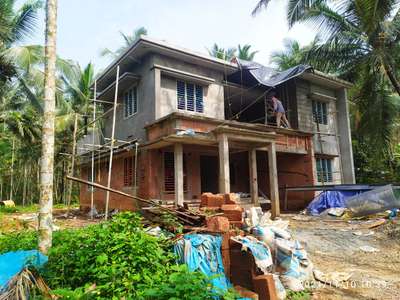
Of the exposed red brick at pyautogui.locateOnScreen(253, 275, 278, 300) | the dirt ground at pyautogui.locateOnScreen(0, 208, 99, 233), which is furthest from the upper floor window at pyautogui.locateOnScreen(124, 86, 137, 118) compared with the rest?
the exposed red brick at pyautogui.locateOnScreen(253, 275, 278, 300)

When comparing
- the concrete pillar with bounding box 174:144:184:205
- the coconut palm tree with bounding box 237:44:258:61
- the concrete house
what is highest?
the coconut palm tree with bounding box 237:44:258:61

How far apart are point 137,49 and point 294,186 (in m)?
9.43

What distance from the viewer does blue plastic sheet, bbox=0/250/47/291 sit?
12.5ft

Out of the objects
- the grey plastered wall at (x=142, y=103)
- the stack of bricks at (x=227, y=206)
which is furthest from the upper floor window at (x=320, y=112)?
the stack of bricks at (x=227, y=206)

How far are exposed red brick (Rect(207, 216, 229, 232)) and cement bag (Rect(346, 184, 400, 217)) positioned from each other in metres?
7.63

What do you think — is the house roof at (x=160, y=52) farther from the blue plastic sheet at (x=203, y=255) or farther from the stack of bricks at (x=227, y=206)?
the blue plastic sheet at (x=203, y=255)

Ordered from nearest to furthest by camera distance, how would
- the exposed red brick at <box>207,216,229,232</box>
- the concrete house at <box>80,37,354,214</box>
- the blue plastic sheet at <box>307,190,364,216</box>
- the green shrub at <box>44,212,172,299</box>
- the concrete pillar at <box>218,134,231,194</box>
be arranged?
the green shrub at <box>44,212,172,299</box>, the exposed red brick at <box>207,216,229,232</box>, the concrete pillar at <box>218,134,231,194</box>, the concrete house at <box>80,37,354,214</box>, the blue plastic sheet at <box>307,190,364,216</box>

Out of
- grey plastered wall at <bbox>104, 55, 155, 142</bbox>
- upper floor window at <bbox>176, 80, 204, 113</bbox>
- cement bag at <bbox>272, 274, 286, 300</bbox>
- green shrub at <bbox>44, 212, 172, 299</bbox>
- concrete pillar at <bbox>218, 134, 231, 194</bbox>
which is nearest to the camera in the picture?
green shrub at <bbox>44, 212, 172, 299</bbox>

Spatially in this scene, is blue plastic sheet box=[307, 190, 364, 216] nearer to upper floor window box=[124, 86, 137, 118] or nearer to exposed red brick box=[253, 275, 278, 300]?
upper floor window box=[124, 86, 137, 118]

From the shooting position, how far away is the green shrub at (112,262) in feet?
11.2

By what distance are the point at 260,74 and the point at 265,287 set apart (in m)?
10.9

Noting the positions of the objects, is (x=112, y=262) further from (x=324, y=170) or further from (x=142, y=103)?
(x=324, y=170)

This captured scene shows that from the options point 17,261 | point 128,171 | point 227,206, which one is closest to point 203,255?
point 227,206

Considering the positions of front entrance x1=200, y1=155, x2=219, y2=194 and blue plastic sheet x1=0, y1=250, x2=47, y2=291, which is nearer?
blue plastic sheet x1=0, y1=250, x2=47, y2=291
